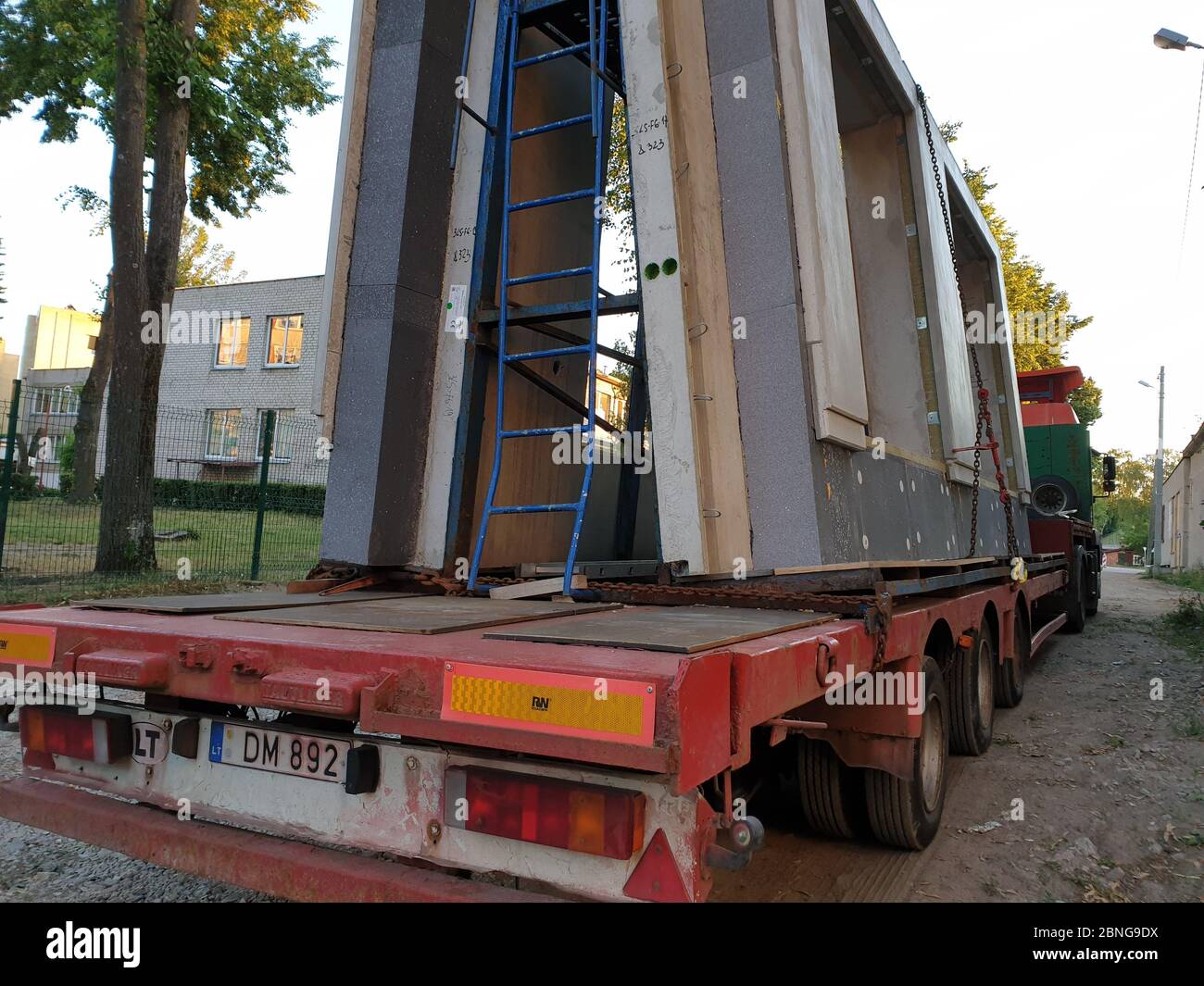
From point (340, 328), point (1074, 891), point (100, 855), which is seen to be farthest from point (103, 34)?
point (1074, 891)

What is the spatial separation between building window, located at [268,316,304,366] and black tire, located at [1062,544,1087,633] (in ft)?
75.7

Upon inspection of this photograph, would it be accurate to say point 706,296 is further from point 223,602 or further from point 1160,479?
point 1160,479

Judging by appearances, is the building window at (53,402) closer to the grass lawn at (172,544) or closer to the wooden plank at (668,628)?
the grass lawn at (172,544)

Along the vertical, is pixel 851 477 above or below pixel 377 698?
above

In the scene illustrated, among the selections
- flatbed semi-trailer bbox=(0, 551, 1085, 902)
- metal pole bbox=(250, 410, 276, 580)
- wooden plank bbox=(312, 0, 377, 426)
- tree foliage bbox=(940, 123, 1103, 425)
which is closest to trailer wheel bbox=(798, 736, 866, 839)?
flatbed semi-trailer bbox=(0, 551, 1085, 902)

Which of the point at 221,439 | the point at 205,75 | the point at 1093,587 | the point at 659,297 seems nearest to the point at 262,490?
the point at 221,439

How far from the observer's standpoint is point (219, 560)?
36.1 ft

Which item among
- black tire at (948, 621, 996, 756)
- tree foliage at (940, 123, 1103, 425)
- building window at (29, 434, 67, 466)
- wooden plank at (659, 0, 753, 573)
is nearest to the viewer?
wooden plank at (659, 0, 753, 573)

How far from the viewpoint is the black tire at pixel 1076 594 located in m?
10.9

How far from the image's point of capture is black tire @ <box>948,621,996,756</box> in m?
4.98

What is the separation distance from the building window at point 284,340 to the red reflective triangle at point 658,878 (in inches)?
1091

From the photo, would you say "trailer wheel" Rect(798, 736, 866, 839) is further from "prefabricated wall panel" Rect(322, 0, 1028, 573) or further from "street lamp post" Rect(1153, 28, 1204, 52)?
"street lamp post" Rect(1153, 28, 1204, 52)
